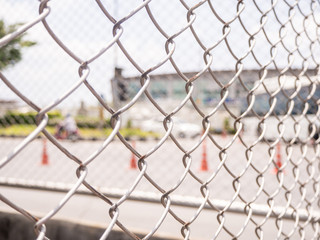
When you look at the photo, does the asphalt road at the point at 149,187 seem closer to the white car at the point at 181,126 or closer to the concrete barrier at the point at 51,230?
the concrete barrier at the point at 51,230

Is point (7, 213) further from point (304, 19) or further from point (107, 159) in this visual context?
point (107, 159)

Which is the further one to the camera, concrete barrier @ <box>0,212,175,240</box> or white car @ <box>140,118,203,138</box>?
white car @ <box>140,118,203,138</box>

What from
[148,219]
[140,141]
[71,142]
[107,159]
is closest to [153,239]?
[148,219]

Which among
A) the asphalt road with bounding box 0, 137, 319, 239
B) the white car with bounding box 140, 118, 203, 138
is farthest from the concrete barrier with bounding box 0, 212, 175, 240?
the white car with bounding box 140, 118, 203, 138

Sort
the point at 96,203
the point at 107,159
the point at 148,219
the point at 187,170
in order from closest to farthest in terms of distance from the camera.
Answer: the point at 187,170 < the point at 148,219 < the point at 96,203 < the point at 107,159

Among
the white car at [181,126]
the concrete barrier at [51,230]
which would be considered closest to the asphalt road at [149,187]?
the concrete barrier at [51,230]

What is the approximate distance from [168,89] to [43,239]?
6.88 feet

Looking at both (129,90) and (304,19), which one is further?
(129,90)

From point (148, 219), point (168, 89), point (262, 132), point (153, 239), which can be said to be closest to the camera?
point (262, 132)

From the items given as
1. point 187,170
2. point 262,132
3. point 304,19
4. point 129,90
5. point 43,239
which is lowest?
point 43,239

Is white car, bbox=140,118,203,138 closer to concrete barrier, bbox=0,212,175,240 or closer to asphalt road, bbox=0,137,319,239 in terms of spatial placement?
asphalt road, bbox=0,137,319,239

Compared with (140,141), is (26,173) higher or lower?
lower

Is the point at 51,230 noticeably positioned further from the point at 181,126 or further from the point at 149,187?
the point at 181,126

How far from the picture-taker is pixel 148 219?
Result: 116 inches
